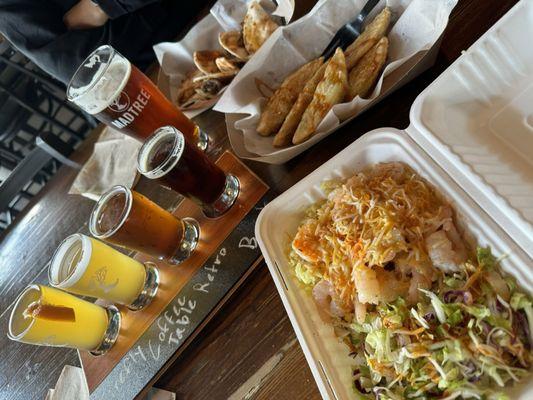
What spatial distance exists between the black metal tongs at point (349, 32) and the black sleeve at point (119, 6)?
1.36m

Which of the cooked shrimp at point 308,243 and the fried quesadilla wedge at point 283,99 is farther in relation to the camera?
the fried quesadilla wedge at point 283,99

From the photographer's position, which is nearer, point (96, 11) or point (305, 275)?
point (305, 275)

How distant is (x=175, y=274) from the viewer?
1575mm

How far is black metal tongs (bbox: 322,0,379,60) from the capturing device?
155 cm

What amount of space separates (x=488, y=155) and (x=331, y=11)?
82cm

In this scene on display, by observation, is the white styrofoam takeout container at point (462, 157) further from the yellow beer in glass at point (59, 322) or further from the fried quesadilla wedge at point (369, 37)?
the yellow beer in glass at point (59, 322)

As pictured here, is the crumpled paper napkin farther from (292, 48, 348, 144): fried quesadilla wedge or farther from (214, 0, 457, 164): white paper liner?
(292, 48, 348, 144): fried quesadilla wedge

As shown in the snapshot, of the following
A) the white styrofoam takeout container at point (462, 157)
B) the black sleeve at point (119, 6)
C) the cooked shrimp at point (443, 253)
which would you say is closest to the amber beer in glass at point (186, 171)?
the white styrofoam takeout container at point (462, 157)

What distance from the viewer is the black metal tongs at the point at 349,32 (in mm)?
1553

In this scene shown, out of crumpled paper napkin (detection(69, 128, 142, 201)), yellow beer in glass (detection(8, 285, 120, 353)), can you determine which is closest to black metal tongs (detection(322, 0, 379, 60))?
crumpled paper napkin (detection(69, 128, 142, 201))

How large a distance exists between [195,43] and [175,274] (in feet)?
3.78

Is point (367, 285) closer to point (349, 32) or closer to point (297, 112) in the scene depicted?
point (297, 112)

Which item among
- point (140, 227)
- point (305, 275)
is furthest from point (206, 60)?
point (305, 275)

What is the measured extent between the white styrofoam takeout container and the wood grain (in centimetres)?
27
